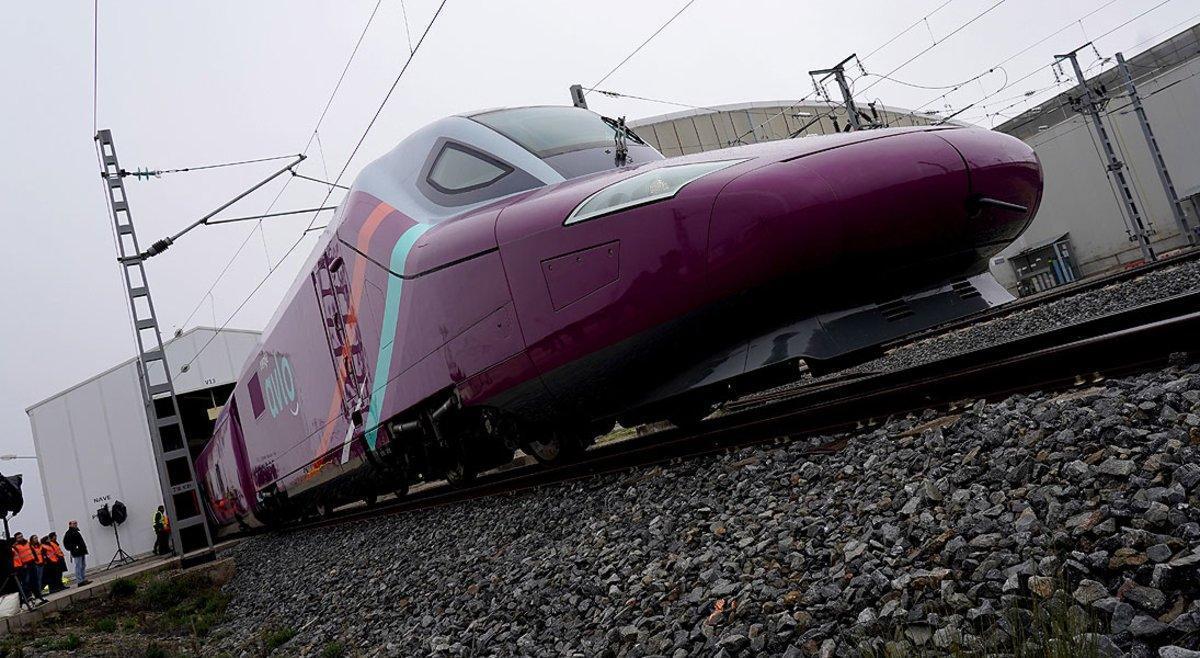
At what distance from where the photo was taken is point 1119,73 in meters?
26.8

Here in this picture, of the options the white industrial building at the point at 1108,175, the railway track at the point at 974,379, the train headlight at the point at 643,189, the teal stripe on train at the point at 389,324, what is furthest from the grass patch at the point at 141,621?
the white industrial building at the point at 1108,175

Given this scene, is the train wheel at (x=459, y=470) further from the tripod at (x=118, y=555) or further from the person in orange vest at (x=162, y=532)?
the tripod at (x=118, y=555)

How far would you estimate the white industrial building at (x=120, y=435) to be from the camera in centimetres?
2553

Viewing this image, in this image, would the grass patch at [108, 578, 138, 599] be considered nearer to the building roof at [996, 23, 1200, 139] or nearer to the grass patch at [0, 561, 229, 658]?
the grass patch at [0, 561, 229, 658]

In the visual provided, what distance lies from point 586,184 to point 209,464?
1603cm

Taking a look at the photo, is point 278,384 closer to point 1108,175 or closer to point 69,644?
point 69,644

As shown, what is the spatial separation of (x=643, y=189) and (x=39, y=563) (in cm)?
1317

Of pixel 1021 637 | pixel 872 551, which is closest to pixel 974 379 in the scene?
pixel 872 551

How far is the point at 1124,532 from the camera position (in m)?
1.83

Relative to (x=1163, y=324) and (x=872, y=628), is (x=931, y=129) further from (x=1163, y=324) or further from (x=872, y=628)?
(x=872, y=628)

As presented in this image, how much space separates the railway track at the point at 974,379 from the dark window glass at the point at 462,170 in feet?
6.50

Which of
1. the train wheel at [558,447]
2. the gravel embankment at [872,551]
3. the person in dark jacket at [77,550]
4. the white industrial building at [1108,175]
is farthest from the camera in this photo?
the white industrial building at [1108,175]

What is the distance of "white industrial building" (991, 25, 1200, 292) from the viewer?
25.4 meters

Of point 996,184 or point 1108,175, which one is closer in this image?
point 996,184
